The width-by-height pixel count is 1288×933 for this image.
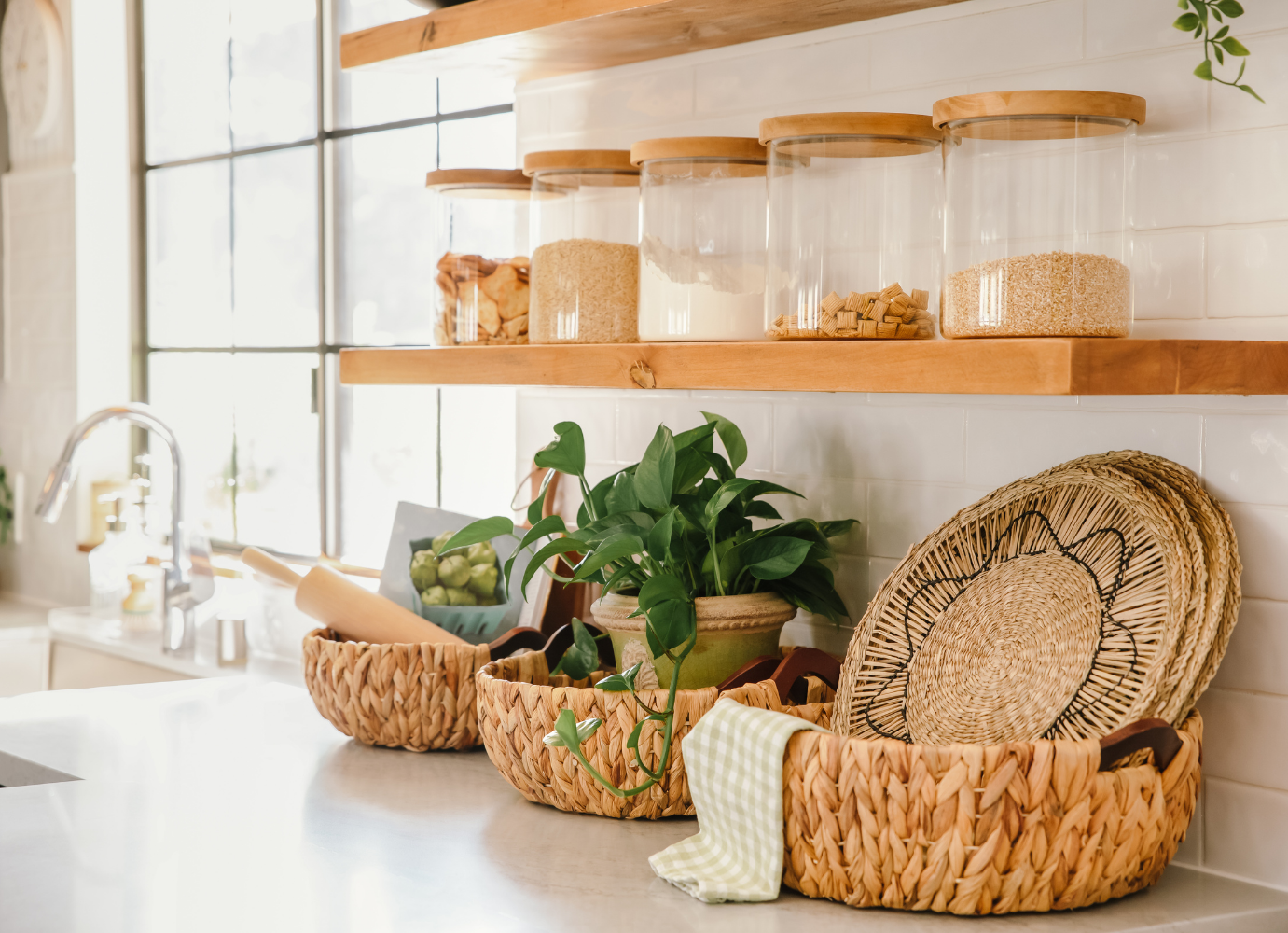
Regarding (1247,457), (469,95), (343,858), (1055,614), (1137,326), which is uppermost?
(469,95)

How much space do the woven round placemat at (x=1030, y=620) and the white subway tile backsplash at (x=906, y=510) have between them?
0.28 ft

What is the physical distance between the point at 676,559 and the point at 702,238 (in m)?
0.32

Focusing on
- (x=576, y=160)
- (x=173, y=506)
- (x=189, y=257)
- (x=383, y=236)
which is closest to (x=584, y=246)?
(x=576, y=160)

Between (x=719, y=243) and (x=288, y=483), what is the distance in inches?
62.3

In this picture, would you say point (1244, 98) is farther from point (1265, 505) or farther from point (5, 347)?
point (5, 347)

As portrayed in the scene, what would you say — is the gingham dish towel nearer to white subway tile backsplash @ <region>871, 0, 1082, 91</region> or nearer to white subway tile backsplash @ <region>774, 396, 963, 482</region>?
white subway tile backsplash @ <region>774, 396, 963, 482</region>

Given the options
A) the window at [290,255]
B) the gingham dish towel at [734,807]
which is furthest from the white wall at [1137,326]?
the window at [290,255]

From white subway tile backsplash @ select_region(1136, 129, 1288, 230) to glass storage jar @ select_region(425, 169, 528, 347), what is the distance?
68cm

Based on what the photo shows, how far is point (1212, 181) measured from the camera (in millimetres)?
1158

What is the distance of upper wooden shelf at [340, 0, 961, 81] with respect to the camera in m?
1.35

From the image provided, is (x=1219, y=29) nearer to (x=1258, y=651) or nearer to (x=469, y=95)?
(x=1258, y=651)

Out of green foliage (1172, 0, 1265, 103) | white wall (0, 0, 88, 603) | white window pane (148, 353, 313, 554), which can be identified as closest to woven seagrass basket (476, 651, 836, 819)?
green foliage (1172, 0, 1265, 103)

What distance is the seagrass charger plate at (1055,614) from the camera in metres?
1.10

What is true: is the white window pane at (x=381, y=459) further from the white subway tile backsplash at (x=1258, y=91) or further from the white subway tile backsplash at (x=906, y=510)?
the white subway tile backsplash at (x=1258, y=91)
